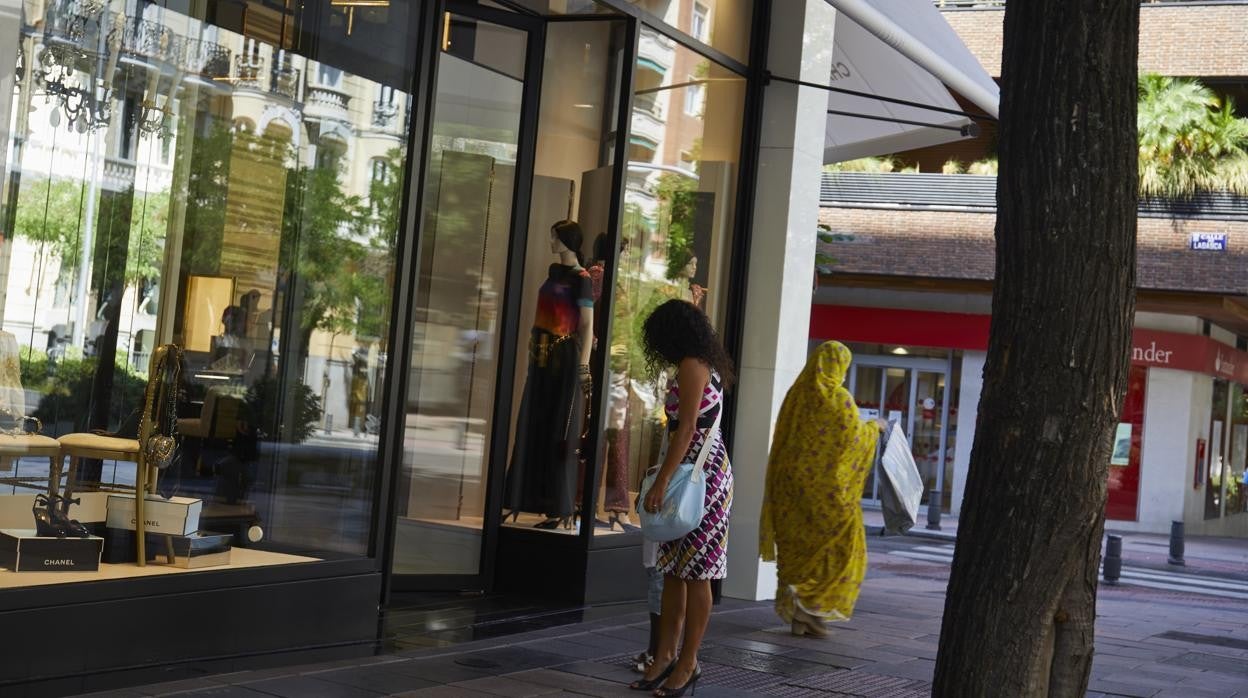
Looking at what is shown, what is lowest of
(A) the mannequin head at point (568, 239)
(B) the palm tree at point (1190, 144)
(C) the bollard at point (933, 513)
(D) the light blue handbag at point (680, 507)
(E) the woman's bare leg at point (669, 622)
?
(C) the bollard at point (933, 513)

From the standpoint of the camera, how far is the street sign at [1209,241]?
933 inches

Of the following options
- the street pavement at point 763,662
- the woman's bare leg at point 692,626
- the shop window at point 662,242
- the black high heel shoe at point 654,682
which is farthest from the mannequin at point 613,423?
the woman's bare leg at point 692,626

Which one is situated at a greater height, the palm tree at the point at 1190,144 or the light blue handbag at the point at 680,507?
the palm tree at the point at 1190,144

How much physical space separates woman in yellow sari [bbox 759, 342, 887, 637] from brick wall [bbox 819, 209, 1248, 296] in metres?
14.8

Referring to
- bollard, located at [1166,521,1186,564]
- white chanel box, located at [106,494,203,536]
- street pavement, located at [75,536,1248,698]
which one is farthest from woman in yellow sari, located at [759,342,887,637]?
bollard, located at [1166,521,1186,564]

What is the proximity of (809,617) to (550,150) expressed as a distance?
11.0ft

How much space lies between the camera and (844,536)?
27.6 ft

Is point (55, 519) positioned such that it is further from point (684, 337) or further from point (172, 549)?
point (684, 337)

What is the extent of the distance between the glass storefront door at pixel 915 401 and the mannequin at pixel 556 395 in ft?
58.1

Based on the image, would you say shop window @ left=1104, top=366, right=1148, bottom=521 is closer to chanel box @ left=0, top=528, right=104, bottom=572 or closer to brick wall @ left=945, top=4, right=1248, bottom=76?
brick wall @ left=945, top=4, right=1248, bottom=76

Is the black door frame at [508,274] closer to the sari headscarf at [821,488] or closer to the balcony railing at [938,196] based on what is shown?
the sari headscarf at [821,488]

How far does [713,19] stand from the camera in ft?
31.8

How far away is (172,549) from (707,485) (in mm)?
2298

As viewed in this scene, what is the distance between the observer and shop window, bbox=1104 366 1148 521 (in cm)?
2553
